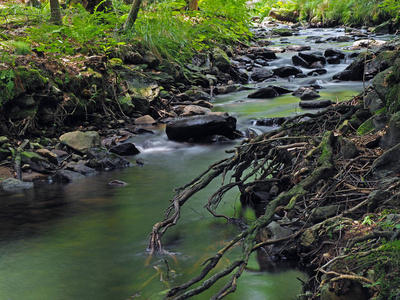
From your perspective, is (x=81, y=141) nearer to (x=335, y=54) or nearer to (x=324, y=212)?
(x=324, y=212)

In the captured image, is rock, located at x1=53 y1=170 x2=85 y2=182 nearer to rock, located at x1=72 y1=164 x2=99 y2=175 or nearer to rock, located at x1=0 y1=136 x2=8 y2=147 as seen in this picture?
rock, located at x1=72 y1=164 x2=99 y2=175

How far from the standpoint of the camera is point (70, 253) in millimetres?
3906

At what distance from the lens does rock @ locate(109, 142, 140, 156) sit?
7.97m

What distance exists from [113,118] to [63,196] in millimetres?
4075

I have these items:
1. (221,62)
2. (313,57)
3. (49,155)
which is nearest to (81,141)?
(49,155)

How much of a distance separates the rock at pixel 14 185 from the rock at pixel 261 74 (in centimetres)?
1046

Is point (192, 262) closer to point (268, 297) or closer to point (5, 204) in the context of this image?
point (268, 297)

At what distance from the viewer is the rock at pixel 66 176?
655 cm

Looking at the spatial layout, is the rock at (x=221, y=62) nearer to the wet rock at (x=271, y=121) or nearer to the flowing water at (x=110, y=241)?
the wet rock at (x=271, y=121)

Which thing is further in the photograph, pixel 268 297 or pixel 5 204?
pixel 5 204

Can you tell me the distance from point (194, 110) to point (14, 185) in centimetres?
500

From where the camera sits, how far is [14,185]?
6219 mm

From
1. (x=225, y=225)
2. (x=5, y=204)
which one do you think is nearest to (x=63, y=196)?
(x=5, y=204)

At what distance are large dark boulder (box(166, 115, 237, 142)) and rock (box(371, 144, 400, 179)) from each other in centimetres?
507
